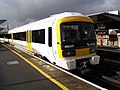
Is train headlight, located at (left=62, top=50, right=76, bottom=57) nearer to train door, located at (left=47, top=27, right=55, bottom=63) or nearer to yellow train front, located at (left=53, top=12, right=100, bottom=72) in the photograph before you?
yellow train front, located at (left=53, top=12, right=100, bottom=72)

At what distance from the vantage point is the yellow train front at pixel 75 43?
1015 centimetres

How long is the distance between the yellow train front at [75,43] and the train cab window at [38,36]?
8.60ft

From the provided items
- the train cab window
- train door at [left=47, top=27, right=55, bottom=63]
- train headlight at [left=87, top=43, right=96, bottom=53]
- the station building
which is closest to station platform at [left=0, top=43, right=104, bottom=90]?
train door at [left=47, top=27, right=55, bottom=63]

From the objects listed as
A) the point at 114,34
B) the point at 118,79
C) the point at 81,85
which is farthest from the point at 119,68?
A: the point at 114,34

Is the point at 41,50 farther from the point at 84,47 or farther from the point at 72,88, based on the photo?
the point at 72,88

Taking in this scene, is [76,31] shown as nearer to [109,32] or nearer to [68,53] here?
[68,53]

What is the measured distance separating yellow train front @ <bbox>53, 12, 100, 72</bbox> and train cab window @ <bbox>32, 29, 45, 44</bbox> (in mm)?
2622

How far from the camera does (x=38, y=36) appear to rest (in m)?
14.4

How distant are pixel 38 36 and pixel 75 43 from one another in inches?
179

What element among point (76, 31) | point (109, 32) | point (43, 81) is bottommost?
point (43, 81)

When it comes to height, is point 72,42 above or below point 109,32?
below

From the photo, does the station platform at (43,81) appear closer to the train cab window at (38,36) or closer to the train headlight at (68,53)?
the train headlight at (68,53)

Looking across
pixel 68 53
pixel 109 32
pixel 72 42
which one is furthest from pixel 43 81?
pixel 109 32

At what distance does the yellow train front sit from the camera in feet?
33.3
